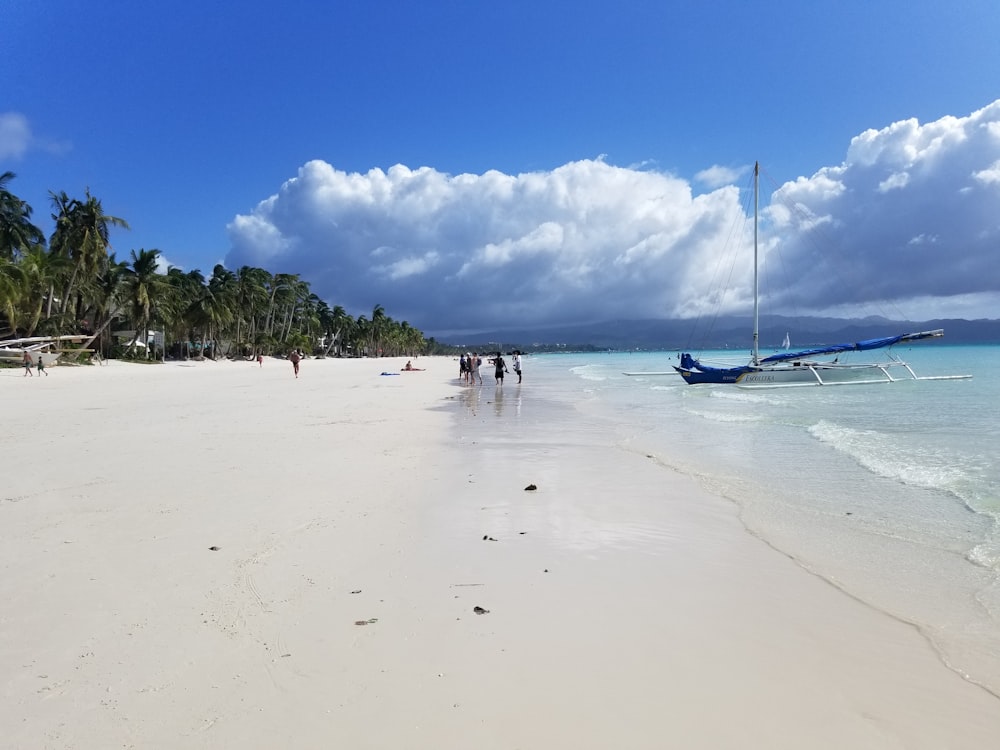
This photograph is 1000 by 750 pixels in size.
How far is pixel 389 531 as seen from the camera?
571 cm

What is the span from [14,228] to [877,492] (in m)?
57.0

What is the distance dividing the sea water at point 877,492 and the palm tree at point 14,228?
47752 mm

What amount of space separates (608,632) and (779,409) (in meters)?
18.7

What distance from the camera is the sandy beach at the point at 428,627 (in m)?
2.77

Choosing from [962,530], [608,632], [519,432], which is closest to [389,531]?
[608,632]

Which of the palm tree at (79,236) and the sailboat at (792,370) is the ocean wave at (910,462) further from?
the palm tree at (79,236)

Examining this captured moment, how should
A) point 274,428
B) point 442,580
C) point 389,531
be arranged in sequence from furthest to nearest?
point 274,428 → point 389,531 → point 442,580

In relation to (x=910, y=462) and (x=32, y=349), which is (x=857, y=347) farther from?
(x=32, y=349)

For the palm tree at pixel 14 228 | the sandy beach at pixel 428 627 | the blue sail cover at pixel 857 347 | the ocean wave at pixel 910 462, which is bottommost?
the ocean wave at pixel 910 462

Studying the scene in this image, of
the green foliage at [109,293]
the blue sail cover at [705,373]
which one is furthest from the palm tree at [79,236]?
the blue sail cover at [705,373]

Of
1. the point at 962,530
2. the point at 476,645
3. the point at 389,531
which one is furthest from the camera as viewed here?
the point at 962,530

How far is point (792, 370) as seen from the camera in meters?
33.7

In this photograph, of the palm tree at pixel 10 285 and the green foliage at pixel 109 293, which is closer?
the palm tree at pixel 10 285

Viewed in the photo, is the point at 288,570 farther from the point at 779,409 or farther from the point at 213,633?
the point at 779,409
